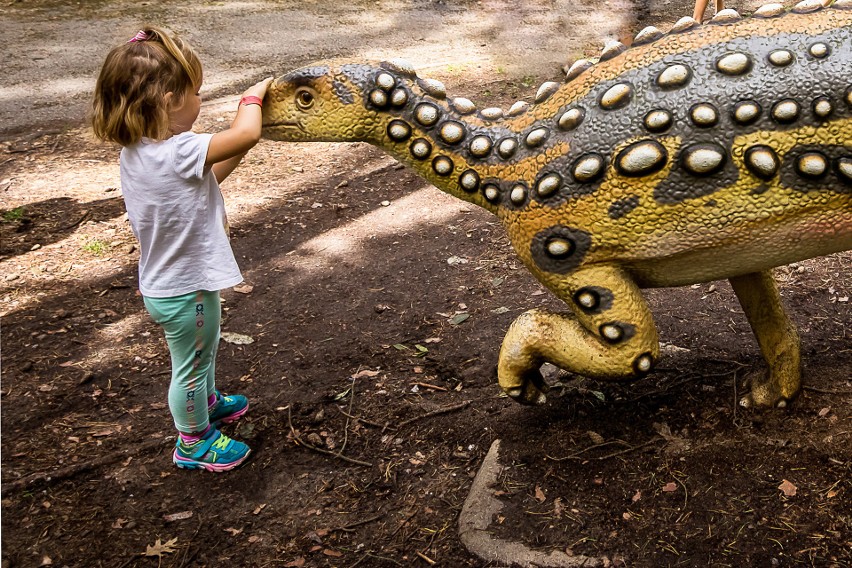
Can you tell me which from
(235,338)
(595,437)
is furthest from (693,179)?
(235,338)

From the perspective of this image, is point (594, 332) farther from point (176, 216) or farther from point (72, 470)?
point (72, 470)

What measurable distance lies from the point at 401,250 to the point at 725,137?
10.3ft

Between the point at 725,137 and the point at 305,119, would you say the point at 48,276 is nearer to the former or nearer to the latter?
the point at 305,119

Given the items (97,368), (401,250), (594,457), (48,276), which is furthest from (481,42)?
(594,457)

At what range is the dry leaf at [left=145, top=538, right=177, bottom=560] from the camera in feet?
9.70

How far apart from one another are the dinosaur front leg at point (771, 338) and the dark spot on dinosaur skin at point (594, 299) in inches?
30.1

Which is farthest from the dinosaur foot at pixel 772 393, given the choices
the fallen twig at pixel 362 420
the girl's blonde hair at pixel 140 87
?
the girl's blonde hair at pixel 140 87

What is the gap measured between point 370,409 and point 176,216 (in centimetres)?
125

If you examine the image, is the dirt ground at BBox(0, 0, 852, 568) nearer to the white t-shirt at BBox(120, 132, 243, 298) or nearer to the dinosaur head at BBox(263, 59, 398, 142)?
the white t-shirt at BBox(120, 132, 243, 298)

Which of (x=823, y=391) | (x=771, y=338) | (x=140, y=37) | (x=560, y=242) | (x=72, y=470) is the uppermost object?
(x=140, y=37)

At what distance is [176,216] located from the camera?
9.47ft

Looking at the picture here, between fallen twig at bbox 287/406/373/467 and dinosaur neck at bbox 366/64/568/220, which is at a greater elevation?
dinosaur neck at bbox 366/64/568/220

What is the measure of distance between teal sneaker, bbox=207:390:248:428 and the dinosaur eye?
4.72 feet

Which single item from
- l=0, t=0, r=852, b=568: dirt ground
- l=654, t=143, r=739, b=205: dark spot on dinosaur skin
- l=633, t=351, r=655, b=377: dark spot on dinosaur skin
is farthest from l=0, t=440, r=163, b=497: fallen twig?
l=654, t=143, r=739, b=205: dark spot on dinosaur skin
